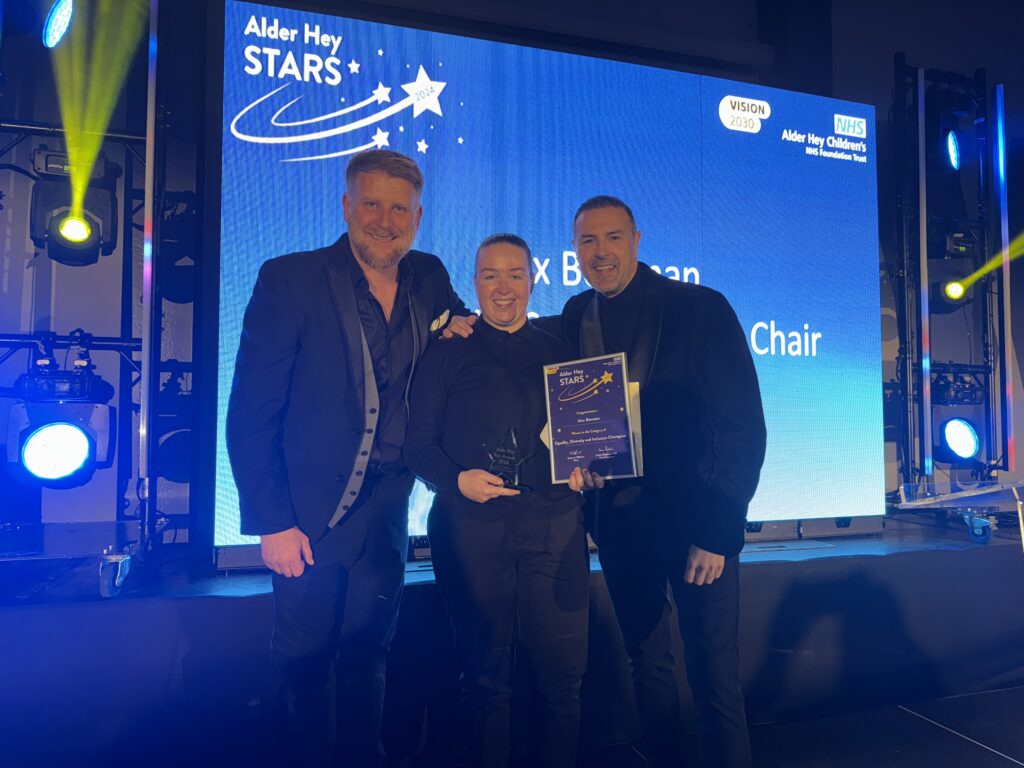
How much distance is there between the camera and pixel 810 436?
356 centimetres

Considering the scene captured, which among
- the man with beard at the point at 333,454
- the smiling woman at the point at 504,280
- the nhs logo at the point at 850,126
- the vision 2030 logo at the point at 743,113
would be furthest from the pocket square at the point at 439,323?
the nhs logo at the point at 850,126

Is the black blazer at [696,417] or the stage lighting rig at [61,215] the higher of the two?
the stage lighting rig at [61,215]

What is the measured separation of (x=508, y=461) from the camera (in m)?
1.79

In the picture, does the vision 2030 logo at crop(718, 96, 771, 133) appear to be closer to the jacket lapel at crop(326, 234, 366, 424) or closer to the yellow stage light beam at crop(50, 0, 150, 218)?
the jacket lapel at crop(326, 234, 366, 424)

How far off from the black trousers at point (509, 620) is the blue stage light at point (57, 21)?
2715mm

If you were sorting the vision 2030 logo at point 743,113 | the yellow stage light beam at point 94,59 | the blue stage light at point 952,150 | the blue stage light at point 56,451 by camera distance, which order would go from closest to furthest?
1. the blue stage light at point 56,451
2. the yellow stage light beam at point 94,59
3. the vision 2030 logo at point 743,113
4. the blue stage light at point 952,150

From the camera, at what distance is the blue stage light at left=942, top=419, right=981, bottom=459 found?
4.18m

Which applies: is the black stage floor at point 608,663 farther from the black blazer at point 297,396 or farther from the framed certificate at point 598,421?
the framed certificate at point 598,421

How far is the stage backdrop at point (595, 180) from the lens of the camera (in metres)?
2.78

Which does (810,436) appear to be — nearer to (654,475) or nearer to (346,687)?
(654,475)

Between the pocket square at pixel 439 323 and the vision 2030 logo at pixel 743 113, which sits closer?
the pocket square at pixel 439 323

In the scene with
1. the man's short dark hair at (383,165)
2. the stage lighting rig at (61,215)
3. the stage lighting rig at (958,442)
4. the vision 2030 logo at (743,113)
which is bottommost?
the stage lighting rig at (958,442)

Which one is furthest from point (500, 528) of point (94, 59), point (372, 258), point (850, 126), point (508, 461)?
point (850, 126)

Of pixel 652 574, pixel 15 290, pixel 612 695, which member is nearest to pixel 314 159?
pixel 15 290
